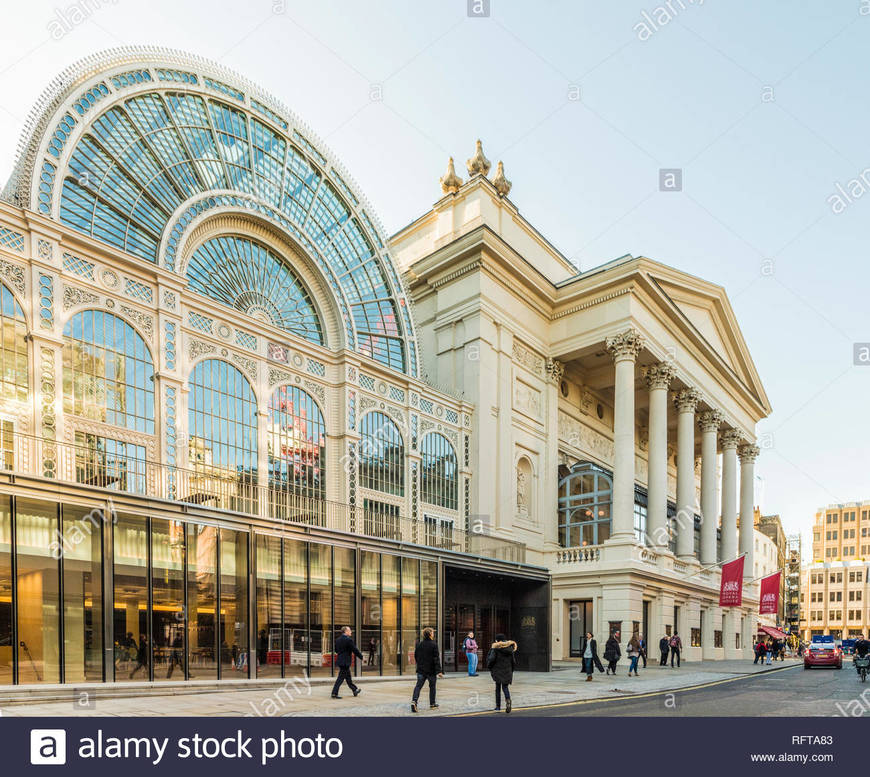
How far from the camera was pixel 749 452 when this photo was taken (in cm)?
6366

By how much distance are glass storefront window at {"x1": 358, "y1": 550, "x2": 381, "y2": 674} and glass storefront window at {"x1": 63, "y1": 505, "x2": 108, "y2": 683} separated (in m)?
9.34

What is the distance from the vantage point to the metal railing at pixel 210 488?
20438 millimetres

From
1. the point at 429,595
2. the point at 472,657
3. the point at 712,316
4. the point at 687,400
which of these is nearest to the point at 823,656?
the point at 687,400

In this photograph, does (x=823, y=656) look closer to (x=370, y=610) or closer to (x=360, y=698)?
(x=370, y=610)

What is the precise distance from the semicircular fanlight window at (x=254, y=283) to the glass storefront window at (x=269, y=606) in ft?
32.7

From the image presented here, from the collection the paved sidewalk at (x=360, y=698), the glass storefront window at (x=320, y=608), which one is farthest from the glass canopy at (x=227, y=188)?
the paved sidewalk at (x=360, y=698)

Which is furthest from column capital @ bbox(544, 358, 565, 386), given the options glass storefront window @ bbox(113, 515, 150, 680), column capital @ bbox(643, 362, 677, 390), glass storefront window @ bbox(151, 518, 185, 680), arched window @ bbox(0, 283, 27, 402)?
arched window @ bbox(0, 283, 27, 402)

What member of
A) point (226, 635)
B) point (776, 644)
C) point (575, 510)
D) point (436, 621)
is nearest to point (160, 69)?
point (226, 635)

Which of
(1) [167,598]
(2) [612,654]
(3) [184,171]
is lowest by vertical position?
(2) [612,654]

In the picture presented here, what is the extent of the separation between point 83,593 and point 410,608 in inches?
484

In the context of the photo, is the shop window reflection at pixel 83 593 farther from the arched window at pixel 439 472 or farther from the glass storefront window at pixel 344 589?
the arched window at pixel 439 472

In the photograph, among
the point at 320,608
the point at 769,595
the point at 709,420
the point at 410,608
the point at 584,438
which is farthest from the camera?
the point at 709,420
